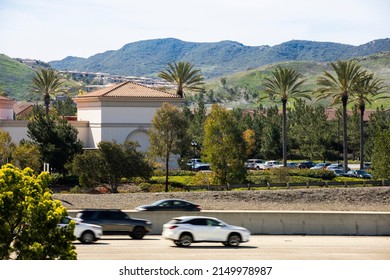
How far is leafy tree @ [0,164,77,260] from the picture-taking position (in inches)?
851

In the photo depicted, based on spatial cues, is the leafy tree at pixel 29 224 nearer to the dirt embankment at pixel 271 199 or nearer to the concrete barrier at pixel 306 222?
the concrete barrier at pixel 306 222

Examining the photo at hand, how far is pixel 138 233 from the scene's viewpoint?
36.2 metres

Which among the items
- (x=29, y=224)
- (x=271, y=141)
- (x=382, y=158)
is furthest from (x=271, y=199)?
(x=271, y=141)

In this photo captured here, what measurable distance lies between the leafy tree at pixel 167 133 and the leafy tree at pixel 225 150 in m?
3.39

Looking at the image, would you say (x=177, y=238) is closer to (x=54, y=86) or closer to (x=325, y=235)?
(x=325, y=235)

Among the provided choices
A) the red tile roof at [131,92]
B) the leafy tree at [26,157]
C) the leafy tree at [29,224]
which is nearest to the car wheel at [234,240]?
the leafy tree at [29,224]

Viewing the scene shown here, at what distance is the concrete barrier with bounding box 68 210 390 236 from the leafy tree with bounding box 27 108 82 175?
3309cm

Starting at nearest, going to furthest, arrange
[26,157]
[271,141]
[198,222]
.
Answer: [198,222], [26,157], [271,141]

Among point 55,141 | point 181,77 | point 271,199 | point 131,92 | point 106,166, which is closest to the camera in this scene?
point 271,199

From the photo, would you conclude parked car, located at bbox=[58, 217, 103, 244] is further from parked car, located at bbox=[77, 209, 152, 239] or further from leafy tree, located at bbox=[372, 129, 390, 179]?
leafy tree, located at bbox=[372, 129, 390, 179]

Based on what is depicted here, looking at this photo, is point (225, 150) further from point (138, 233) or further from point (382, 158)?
point (138, 233)

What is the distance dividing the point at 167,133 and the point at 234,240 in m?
38.0

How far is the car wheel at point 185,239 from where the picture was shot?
105ft
